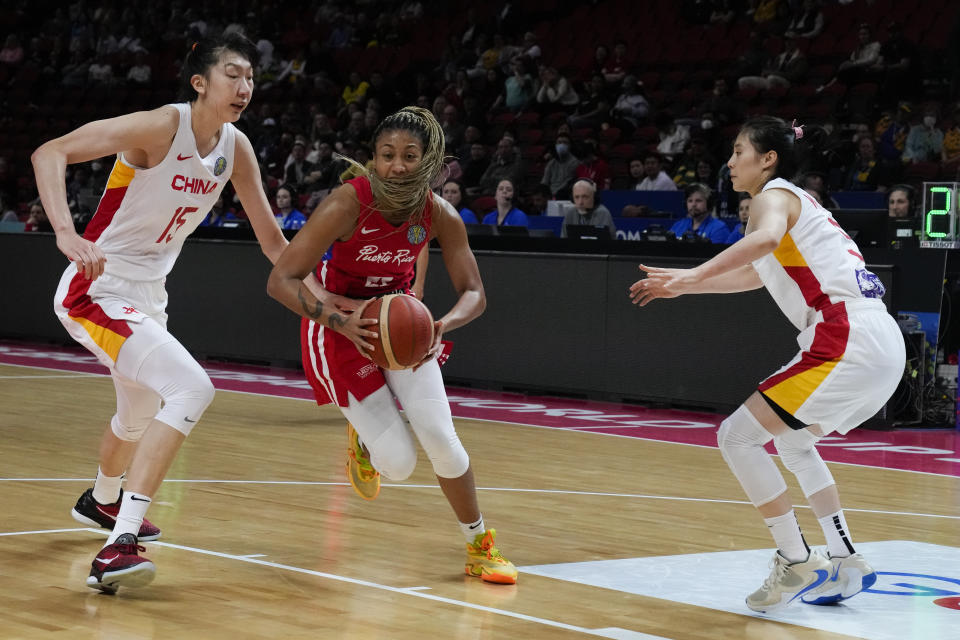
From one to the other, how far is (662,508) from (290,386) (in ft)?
19.2

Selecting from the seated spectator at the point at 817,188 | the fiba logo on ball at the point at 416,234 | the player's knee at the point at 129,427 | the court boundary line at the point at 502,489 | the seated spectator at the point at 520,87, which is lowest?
the court boundary line at the point at 502,489

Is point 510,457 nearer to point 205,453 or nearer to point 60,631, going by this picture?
point 205,453

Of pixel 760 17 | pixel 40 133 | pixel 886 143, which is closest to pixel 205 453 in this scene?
pixel 886 143

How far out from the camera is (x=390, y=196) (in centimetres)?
456

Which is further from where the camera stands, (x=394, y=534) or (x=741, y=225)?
(x=741, y=225)

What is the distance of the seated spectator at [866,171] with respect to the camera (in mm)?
13148

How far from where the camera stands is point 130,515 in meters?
4.39

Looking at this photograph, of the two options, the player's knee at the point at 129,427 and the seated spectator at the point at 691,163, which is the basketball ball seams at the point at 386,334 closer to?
the player's knee at the point at 129,427

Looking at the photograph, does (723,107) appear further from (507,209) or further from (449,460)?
(449,460)

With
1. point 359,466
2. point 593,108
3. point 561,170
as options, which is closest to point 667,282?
point 359,466

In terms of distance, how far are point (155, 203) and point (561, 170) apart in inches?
419

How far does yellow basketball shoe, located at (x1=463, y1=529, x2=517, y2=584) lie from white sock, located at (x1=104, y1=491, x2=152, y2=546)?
1.15 meters

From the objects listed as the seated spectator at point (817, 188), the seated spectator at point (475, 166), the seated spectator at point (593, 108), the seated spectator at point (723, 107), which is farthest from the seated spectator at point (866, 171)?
the seated spectator at point (475, 166)

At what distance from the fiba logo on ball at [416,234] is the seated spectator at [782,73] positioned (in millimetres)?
10977
